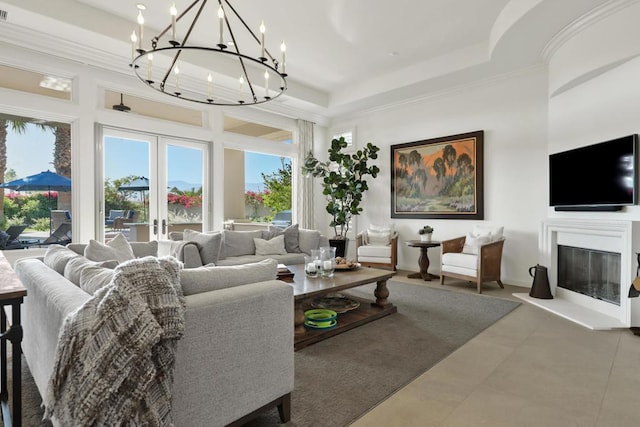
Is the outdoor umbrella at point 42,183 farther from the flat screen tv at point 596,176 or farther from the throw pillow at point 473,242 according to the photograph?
the flat screen tv at point 596,176

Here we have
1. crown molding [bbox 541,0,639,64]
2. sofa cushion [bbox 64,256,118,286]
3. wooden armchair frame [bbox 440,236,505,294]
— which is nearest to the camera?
sofa cushion [bbox 64,256,118,286]

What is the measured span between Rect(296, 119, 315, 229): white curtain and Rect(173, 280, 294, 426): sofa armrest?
5.42m

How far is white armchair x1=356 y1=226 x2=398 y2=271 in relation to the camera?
5.99 m

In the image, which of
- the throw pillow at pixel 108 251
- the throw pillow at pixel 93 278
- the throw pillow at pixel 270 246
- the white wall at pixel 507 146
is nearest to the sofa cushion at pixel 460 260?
the white wall at pixel 507 146

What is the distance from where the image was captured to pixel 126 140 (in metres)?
5.09

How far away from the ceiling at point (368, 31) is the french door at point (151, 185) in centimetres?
111

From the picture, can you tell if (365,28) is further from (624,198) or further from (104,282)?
(104,282)

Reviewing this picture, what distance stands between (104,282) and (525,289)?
5.20m

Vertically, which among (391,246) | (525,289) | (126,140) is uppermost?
(126,140)

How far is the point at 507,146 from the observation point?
5.39 metres

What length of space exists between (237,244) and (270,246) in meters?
0.49

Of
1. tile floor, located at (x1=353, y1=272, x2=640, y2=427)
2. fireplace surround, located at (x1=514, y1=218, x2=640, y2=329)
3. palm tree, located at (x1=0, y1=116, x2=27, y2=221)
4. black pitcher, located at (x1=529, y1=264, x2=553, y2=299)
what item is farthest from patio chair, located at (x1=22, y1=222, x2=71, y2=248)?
black pitcher, located at (x1=529, y1=264, x2=553, y2=299)

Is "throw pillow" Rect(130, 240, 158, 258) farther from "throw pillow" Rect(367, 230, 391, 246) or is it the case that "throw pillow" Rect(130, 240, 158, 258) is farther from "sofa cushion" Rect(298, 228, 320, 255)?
"throw pillow" Rect(367, 230, 391, 246)

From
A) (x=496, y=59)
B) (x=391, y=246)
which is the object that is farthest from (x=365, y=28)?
(x=391, y=246)
